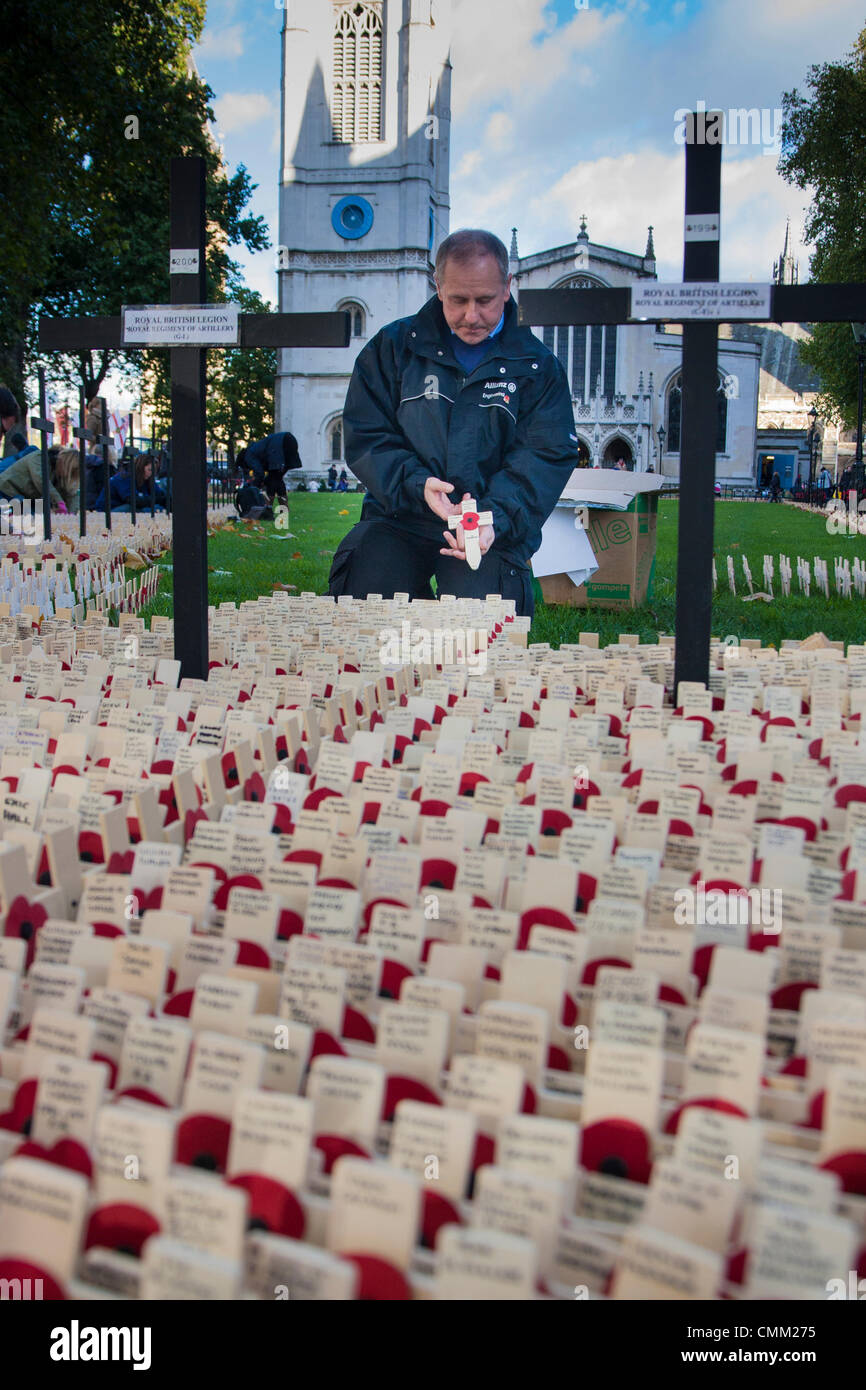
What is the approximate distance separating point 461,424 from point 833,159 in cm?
2050

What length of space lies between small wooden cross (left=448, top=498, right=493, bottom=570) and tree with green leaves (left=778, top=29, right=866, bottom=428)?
18.5 meters

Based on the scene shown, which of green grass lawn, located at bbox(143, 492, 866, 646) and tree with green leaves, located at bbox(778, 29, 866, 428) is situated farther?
tree with green leaves, located at bbox(778, 29, 866, 428)

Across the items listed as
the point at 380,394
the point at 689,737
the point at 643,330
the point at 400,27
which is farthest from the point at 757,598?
the point at 643,330

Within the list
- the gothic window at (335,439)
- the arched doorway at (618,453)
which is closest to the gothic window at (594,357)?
the arched doorway at (618,453)

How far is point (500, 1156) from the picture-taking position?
1201mm

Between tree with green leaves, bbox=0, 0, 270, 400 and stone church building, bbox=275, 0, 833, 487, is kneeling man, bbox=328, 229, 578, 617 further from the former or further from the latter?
stone church building, bbox=275, 0, 833, 487

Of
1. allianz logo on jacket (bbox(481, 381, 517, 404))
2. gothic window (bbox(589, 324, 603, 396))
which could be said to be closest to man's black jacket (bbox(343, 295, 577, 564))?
allianz logo on jacket (bbox(481, 381, 517, 404))

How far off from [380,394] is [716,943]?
17.9ft

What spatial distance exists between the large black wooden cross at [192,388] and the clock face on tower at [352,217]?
129 ft

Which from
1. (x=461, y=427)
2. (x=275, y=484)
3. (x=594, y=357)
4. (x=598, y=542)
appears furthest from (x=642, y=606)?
(x=594, y=357)

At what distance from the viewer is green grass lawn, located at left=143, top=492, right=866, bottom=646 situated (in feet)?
24.1

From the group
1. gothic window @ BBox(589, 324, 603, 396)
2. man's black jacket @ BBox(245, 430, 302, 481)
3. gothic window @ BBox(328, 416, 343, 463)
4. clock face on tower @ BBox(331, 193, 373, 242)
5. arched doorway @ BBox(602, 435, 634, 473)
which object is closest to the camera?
man's black jacket @ BBox(245, 430, 302, 481)

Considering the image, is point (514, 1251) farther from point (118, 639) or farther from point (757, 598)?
point (757, 598)

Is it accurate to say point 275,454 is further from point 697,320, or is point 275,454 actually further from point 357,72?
point 357,72
